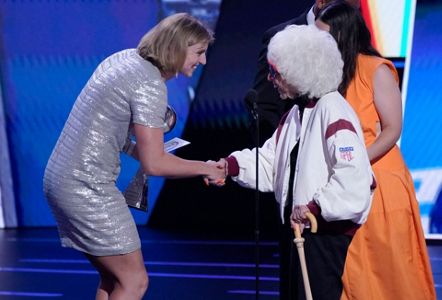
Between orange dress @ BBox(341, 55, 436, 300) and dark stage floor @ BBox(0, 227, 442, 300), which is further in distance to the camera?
dark stage floor @ BBox(0, 227, 442, 300)

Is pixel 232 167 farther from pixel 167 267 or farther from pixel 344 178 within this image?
pixel 167 267

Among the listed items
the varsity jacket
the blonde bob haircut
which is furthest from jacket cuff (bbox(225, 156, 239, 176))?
the blonde bob haircut

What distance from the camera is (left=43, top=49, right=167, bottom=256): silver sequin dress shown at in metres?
2.89

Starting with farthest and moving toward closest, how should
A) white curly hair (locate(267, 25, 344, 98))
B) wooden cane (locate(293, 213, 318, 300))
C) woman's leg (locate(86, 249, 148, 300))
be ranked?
1. woman's leg (locate(86, 249, 148, 300))
2. white curly hair (locate(267, 25, 344, 98))
3. wooden cane (locate(293, 213, 318, 300))

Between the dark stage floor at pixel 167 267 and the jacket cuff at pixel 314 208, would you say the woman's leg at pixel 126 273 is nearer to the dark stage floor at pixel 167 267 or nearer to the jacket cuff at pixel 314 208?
the jacket cuff at pixel 314 208

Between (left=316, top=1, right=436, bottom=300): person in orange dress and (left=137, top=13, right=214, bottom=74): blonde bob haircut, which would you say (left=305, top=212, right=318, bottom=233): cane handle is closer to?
(left=316, top=1, right=436, bottom=300): person in orange dress

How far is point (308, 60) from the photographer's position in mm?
2672

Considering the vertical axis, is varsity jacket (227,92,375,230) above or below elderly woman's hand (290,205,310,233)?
above

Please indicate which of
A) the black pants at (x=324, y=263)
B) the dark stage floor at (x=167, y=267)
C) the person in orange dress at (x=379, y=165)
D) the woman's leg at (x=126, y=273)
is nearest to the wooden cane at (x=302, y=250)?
the black pants at (x=324, y=263)

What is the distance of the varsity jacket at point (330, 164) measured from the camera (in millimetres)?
2598

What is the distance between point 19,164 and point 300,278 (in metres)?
4.57

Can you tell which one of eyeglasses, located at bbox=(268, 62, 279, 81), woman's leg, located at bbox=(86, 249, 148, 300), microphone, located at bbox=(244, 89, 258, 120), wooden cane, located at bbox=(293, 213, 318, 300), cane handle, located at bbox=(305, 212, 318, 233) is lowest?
woman's leg, located at bbox=(86, 249, 148, 300)

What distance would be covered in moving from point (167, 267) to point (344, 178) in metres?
2.90

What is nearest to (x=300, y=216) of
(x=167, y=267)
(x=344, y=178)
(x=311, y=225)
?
(x=311, y=225)
